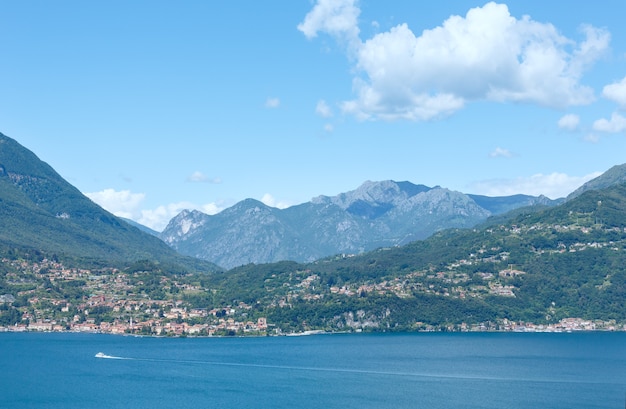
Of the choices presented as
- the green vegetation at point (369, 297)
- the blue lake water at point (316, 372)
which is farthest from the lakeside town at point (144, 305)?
the blue lake water at point (316, 372)

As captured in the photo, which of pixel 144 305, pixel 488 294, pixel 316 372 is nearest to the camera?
pixel 316 372

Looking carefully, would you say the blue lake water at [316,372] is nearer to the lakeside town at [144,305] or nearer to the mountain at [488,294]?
the lakeside town at [144,305]

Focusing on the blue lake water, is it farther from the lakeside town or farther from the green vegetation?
the green vegetation

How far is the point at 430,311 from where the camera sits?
6403 inches

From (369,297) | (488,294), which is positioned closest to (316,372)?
(369,297)

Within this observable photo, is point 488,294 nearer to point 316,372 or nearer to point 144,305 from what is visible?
point 144,305

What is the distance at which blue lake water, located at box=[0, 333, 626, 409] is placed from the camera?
283 ft

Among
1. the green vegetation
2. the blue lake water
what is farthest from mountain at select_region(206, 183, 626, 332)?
the blue lake water

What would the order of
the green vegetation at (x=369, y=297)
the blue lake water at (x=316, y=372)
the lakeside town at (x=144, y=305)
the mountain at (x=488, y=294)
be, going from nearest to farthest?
the blue lake water at (x=316, y=372) → the lakeside town at (x=144, y=305) → the green vegetation at (x=369, y=297) → the mountain at (x=488, y=294)

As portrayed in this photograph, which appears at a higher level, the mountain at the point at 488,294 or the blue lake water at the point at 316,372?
the mountain at the point at 488,294

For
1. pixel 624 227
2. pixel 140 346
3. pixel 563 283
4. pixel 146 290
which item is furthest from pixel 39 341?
pixel 624 227

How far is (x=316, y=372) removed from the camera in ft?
344

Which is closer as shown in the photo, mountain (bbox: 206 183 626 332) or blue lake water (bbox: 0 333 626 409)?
blue lake water (bbox: 0 333 626 409)

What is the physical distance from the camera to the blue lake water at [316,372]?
8619 cm
